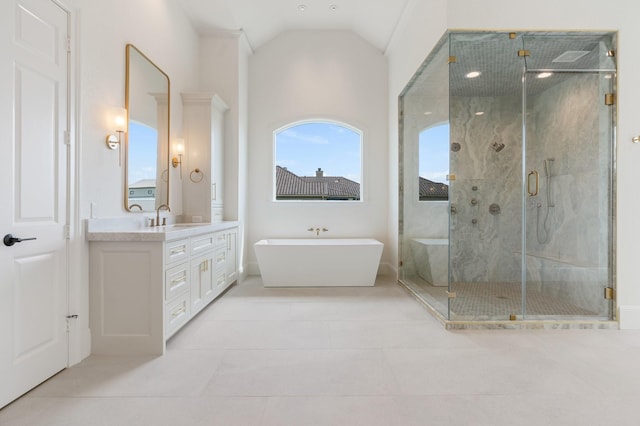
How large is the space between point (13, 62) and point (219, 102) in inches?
103

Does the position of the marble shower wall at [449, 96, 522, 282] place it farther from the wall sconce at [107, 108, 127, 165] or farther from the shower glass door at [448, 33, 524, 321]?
the wall sconce at [107, 108, 127, 165]

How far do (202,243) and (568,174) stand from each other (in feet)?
12.5

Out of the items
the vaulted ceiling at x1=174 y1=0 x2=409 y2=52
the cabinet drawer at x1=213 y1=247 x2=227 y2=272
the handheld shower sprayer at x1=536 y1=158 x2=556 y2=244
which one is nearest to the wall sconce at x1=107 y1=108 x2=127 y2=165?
the cabinet drawer at x1=213 y1=247 x2=227 y2=272

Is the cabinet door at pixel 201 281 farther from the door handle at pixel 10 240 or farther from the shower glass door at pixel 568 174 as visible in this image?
the shower glass door at pixel 568 174

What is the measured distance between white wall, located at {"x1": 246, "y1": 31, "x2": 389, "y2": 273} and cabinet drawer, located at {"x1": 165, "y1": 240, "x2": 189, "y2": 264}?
7.78 feet

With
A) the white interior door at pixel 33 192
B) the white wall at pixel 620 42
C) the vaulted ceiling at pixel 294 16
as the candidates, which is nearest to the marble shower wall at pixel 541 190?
the white wall at pixel 620 42

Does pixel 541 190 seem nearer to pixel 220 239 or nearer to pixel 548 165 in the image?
pixel 548 165

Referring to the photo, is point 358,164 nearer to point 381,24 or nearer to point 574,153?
point 381,24

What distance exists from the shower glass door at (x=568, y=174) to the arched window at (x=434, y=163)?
0.79m

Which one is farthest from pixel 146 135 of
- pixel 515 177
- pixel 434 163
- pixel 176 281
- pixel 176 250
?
pixel 515 177

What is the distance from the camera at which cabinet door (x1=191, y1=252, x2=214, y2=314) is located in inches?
120

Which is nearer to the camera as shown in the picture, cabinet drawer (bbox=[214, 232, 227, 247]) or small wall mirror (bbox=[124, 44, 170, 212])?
small wall mirror (bbox=[124, 44, 170, 212])

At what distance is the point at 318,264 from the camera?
442 cm

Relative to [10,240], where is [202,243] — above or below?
below
